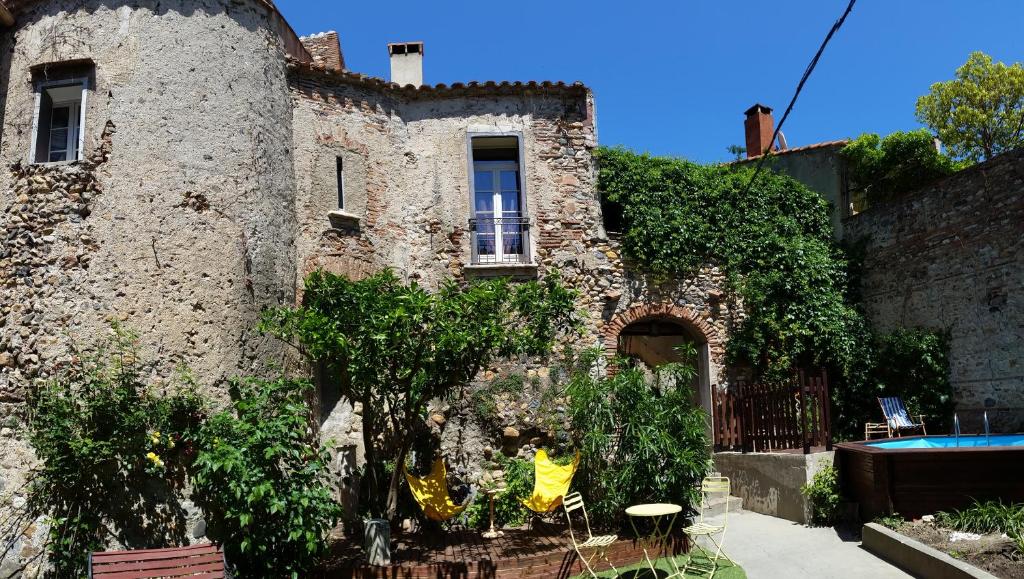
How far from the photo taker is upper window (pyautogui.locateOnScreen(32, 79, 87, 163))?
8.42 m

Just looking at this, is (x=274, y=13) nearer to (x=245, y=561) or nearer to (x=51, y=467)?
(x=51, y=467)

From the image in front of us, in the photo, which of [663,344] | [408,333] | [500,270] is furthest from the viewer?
[663,344]

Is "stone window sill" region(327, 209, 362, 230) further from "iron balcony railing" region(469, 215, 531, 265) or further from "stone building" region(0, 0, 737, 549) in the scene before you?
"iron balcony railing" region(469, 215, 531, 265)

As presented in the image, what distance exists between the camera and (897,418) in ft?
36.5

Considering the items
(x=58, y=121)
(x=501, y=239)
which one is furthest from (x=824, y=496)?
(x=58, y=121)

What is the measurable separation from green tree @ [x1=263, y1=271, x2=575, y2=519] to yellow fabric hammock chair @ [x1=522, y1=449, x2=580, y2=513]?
134 cm

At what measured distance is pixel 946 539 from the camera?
688 centimetres

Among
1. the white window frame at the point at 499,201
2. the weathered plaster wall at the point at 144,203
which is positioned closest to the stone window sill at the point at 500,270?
the white window frame at the point at 499,201

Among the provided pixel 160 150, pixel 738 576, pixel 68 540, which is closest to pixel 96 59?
pixel 160 150

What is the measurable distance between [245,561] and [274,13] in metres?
6.57

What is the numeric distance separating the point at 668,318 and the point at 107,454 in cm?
779

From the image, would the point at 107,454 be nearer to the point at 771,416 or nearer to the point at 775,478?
the point at 775,478

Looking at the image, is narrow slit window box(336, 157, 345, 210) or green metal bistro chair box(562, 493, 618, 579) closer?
green metal bistro chair box(562, 493, 618, 579)

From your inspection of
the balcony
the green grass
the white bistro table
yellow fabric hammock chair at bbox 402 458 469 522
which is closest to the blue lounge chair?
the white bistro table
